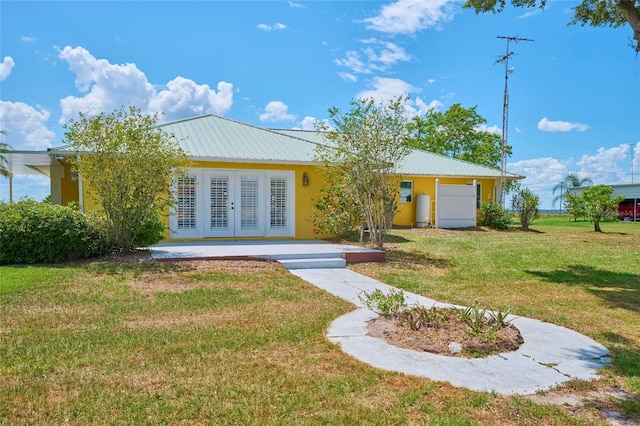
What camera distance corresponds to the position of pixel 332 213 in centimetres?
1349

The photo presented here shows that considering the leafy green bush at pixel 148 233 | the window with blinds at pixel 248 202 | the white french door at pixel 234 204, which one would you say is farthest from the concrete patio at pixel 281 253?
the window with blinds at pixel 248 202

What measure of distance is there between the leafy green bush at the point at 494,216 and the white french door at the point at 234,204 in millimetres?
11001

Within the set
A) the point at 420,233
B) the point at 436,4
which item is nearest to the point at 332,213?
the point at 420,233

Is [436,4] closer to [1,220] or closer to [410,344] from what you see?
[410,344]

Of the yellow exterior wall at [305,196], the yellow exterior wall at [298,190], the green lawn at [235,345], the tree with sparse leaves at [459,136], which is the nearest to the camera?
the green lawn at [235,345]

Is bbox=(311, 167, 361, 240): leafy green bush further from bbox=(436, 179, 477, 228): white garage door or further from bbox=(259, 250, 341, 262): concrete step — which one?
bbox=(436, 179, 477, 228): white garage door

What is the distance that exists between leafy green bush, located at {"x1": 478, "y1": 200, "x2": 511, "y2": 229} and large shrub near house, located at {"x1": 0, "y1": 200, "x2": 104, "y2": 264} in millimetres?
16768

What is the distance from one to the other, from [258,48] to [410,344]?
36.7 ft

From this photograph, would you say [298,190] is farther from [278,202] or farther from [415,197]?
[415,197]

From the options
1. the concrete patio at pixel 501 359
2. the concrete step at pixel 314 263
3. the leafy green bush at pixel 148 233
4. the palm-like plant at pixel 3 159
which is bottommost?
the concrete patio at pixel 501 359

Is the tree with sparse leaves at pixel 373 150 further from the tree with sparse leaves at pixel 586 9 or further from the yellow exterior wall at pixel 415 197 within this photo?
the yellow exterior wall at pixel 415 197

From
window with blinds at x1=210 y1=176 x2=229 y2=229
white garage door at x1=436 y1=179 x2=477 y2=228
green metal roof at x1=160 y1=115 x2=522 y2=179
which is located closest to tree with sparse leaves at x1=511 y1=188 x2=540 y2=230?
white garage door at x1=436 y1=179 x2=477 y2=228

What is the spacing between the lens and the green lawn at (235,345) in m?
3.06

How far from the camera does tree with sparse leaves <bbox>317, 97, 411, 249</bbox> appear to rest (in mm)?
11180
